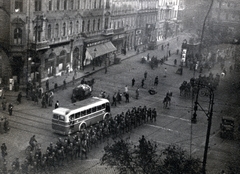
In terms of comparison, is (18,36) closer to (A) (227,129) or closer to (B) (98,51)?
(B) (98,51)

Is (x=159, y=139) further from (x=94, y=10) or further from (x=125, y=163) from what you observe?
(x=94, y=10)

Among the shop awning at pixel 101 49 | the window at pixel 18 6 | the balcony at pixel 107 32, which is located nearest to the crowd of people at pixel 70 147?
the window at pixel 18 6

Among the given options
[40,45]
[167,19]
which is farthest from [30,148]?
[167,19]

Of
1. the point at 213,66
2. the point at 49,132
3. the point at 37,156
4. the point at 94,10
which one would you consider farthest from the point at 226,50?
the point at 37,156

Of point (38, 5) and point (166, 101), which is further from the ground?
point (38, 5)

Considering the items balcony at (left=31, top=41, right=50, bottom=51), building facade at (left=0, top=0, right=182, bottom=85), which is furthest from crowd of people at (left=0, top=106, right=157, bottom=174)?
building facade at (left=0, top=0, right=182, bottom=85)

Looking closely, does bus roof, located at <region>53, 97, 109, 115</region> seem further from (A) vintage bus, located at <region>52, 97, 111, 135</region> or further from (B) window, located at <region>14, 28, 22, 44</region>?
(B) window, located at <region>14, 28, 22, 44</region>
